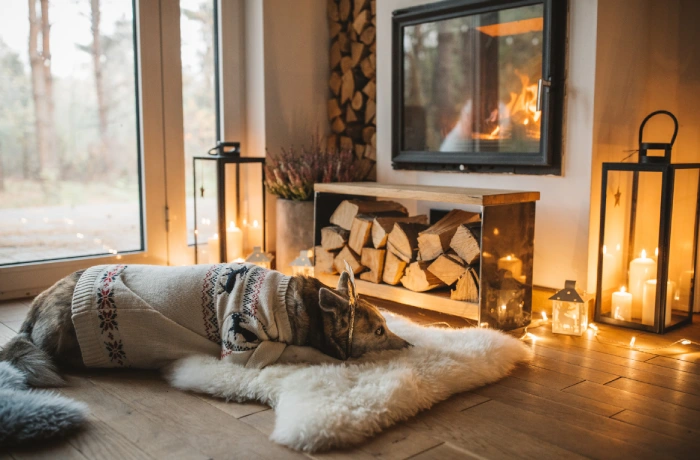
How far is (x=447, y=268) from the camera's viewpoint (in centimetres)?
285

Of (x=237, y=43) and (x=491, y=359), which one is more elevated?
(x=237, y=43)

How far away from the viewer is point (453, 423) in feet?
6.00

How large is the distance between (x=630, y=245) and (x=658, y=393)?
0.96 m

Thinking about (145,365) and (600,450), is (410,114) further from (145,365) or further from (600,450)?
(600,450)

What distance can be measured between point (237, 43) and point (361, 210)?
1519 millimetres

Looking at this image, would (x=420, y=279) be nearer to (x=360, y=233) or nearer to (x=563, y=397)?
(x=360, y=233)

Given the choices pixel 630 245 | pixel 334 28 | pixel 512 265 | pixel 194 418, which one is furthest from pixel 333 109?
pixel 194 418

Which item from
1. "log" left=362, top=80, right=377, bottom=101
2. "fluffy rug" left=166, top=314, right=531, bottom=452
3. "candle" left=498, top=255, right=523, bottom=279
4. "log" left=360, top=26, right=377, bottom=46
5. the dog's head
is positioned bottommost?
"fluffy rug" left=166, top=314, right=531, bottom=452

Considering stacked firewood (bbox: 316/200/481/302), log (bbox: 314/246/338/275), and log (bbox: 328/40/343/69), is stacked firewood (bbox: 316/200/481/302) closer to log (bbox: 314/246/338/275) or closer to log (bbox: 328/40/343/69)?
log (bbox: 314/246/338/275)

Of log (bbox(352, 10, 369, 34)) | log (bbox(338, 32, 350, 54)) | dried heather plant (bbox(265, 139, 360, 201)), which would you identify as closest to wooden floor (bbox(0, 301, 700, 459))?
dried heather plant (bbox(265, 139, 360, 201))

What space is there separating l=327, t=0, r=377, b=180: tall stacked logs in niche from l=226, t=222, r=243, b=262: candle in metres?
0.89

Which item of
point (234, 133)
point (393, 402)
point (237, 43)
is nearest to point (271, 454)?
point (393, 402)

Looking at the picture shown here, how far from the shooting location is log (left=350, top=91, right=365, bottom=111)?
13.6ft

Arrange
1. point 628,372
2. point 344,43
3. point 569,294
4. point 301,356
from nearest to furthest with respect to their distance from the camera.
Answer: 1. point 301,356
2. point 628,372
3. point 569,294
4. point 344,43
